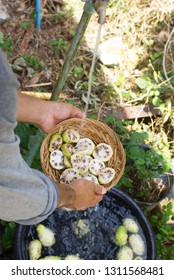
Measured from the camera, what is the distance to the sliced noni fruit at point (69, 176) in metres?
2.24

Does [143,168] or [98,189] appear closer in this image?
[98,189]

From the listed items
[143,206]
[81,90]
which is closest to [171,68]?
[81,90]

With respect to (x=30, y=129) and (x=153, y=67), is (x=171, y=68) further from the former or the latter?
(x=30, y=129)

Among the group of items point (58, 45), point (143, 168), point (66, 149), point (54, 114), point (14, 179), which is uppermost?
point (58, 45)

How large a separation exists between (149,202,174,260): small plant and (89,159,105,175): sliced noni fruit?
572 mm

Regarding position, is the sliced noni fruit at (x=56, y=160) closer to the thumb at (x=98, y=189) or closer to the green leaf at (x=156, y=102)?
the thumb at (x=98, y=189)

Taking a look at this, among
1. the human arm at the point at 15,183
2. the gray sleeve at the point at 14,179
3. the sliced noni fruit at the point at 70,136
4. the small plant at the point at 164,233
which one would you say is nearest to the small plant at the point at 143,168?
the small plant at the point at 164,233

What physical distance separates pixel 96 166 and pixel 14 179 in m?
1.07

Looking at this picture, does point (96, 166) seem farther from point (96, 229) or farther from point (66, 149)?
point (96, 229)

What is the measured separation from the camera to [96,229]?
8.44 feet

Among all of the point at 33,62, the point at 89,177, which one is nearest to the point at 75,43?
the point at 89,177

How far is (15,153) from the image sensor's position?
1.29 m

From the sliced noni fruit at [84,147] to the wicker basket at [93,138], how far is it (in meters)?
0.05

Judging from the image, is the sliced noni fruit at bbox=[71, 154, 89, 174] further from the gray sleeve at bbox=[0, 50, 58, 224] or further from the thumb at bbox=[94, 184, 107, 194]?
the gray sleeve at bbox=[0, 50, 58, 224]
